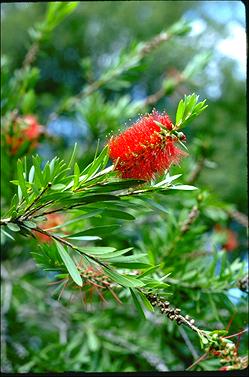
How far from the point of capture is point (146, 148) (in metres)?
0.54

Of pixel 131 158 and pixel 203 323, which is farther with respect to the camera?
pixel 203 323

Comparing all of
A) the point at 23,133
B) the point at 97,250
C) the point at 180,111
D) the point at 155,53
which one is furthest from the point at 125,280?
the point at 155,53

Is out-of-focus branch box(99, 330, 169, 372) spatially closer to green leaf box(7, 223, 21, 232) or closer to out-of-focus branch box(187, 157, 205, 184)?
out-of-focus branch box(187, 157, 205, 184)

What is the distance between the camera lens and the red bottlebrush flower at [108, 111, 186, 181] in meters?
0.54

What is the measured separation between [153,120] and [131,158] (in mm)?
41

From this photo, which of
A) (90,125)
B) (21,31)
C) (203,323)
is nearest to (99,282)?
(203,323)

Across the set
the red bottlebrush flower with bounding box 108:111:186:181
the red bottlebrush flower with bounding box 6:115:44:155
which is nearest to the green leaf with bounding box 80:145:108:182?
the red bottlebrush flower with bounding box 108:111:186:181

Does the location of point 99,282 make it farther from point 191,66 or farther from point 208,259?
point 191,66

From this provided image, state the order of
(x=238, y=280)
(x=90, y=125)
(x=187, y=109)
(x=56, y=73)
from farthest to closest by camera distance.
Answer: (x=56, y=73) → (x=90, y=125) → (x=238, y=280) → (x=187, y=109)

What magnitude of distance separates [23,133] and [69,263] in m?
0.63

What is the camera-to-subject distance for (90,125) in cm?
132

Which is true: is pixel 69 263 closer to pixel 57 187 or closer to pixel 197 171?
pixel 57 187

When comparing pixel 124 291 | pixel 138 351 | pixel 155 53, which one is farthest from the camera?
pixel 155 53

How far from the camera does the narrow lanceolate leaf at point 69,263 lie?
0.54 meters
